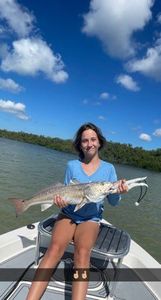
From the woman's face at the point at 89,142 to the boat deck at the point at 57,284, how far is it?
153 centimetres

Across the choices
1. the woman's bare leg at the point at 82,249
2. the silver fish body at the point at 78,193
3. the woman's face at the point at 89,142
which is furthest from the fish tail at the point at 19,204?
the woman's face at the point at 89,142

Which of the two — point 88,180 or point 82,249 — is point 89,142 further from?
point 82,249

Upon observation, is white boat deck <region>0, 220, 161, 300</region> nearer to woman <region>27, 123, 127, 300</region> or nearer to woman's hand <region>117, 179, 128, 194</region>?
woman <region>27, 123, 127, 300</region>

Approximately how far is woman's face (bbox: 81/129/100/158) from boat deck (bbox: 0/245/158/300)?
5.01 feet

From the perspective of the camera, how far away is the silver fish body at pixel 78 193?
374 centimetres

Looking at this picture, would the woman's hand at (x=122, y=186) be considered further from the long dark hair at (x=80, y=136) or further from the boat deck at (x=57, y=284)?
the boat deck at (x=57, y=284)

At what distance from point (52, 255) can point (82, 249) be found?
32 centimetres

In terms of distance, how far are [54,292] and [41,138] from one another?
124m

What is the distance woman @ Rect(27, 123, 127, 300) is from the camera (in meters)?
3.44

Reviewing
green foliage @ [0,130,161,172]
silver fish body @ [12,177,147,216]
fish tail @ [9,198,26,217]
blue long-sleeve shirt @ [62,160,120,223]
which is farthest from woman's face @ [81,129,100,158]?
green foliage @ [0,130,161,172]

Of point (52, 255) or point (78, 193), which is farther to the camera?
point (78, 193)

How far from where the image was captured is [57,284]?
4.01 m

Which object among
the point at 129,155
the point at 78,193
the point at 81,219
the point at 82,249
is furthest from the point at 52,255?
the point at 129,155

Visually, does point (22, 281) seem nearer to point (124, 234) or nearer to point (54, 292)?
point (54, 292)
